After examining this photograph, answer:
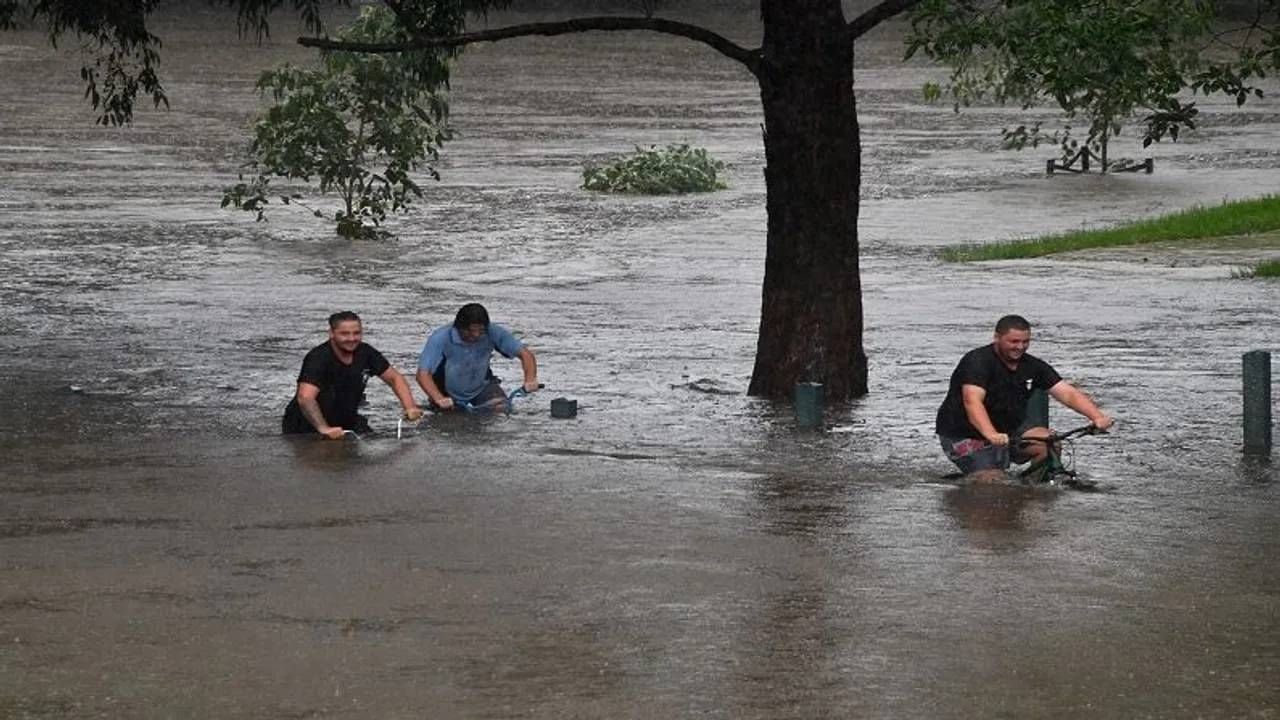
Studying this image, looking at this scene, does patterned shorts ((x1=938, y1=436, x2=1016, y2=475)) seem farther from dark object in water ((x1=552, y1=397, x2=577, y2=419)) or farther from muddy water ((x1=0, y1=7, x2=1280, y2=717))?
dark object in water ((x1=552, y1=397, x2=577, y2=419))

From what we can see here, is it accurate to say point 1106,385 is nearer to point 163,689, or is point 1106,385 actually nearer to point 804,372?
point 804,372

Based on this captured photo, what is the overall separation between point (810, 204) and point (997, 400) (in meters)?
3.79

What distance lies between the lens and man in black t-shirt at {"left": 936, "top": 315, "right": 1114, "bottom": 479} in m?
14.0

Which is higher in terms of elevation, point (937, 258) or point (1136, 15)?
point (1136, 15)

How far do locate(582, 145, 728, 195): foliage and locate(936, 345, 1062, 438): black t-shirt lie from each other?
20322 millimetres

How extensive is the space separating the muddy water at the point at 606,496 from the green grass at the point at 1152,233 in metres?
0.95

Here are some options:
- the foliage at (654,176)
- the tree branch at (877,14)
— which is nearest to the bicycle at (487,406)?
the tree branch at (877,14)

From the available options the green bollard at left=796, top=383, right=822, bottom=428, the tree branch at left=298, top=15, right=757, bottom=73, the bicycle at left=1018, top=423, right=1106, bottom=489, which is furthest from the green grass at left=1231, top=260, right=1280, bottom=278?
the bicycle at left=1018, top=423, right=1106, bottom=489

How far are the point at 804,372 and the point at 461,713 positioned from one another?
9375 mm

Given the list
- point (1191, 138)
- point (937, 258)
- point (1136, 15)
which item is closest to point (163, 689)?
point (1136, 15)

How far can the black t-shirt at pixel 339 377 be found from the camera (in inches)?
608

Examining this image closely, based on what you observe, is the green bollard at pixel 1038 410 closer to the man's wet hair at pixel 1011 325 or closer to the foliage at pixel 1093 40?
the man's wet hair at pixel 1011 325

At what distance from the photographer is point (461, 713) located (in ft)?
29.1

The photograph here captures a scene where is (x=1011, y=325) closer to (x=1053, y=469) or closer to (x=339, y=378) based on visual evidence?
(x=1053, y=469)
